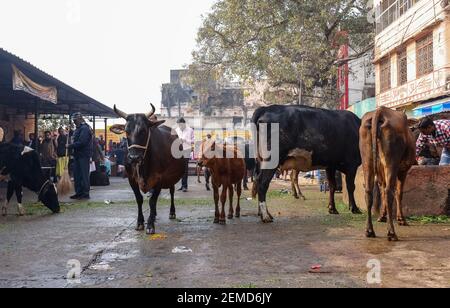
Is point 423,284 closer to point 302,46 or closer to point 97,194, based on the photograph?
point 97,194

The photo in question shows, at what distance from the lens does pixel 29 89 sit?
12477 millimetres

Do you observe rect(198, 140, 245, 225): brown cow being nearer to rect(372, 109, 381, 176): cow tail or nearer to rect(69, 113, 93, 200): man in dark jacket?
rect(372, 109, 381, 176): cow tail

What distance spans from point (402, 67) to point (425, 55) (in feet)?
8.15

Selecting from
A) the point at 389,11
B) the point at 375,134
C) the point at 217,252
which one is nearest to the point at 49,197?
the point at 217,252

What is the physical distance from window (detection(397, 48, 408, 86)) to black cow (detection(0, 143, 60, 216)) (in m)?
15.8

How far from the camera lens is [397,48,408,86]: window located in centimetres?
1986

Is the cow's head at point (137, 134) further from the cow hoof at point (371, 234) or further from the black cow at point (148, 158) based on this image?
the cow hoof at point (371, 234)

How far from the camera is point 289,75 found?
2170cm

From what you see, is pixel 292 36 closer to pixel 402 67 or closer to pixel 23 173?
pixel 402 67

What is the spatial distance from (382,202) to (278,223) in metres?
1.64

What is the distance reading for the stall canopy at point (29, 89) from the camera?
11.7 metres

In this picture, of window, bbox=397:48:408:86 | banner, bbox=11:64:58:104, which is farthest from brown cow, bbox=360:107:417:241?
window, bbox=397:48:408:86

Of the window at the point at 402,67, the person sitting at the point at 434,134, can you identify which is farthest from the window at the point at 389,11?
the person sitting at the point at 434,134
